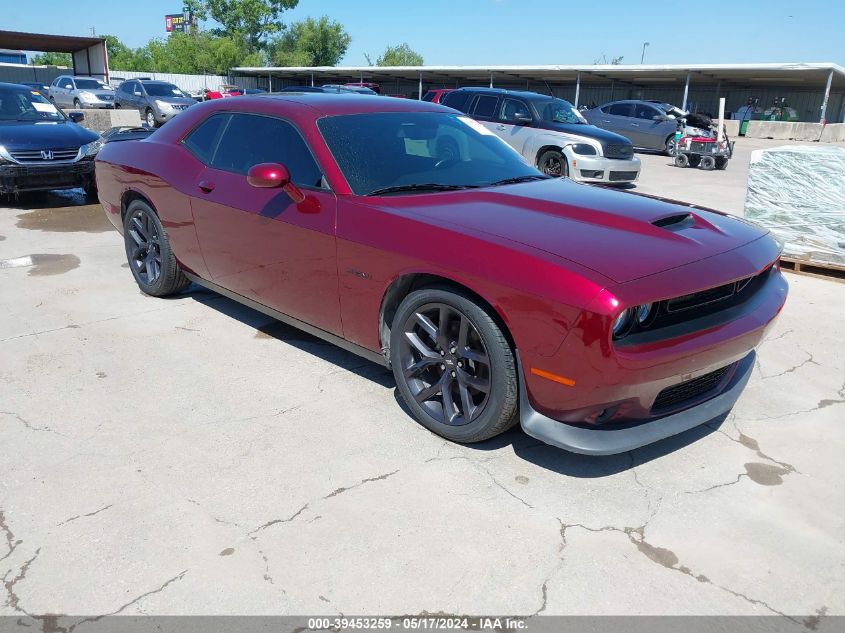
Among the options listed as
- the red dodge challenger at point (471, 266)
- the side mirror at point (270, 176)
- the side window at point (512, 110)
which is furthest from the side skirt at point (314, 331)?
the side window at point (512, 110)

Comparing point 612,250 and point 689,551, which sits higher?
point 612,250

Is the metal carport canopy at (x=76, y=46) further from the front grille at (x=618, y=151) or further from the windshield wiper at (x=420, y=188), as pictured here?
the windshield wiper at (x=420, y=188)

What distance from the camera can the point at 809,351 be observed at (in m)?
4.77

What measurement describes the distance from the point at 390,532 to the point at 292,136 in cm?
242

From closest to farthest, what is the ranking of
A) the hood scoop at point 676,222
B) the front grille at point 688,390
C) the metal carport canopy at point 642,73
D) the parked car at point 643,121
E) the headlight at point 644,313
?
1. the headlight at point 644,313
2. the front grille at point 688,390
3. the hood scoop at point 676,222
4. the parked car at point 643,121
5. the metal carport canopy at point 642,73

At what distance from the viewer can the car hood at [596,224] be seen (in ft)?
9.44

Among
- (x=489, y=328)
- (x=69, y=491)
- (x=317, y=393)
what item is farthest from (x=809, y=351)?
(x=69, y=491)

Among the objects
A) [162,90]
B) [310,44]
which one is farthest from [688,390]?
[310,44]

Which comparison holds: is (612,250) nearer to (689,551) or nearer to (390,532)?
(689,551)

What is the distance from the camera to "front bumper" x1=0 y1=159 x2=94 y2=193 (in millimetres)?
8484

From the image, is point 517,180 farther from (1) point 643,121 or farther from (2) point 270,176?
(1) point 643,121

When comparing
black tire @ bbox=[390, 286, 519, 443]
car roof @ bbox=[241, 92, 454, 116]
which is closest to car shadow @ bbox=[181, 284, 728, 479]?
black tire @ bbox=[390, 286, 519, 443]

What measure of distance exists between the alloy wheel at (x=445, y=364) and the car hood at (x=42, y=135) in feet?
24.7

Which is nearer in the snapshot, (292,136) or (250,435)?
(250,435)
